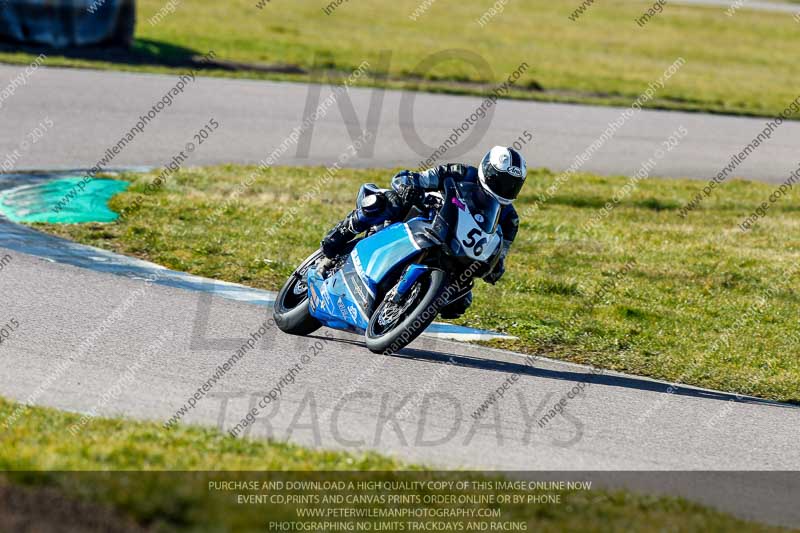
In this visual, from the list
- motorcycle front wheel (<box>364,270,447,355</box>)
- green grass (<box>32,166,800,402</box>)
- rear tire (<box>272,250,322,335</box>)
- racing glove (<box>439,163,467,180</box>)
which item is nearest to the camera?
motorcycle front wheel (<box>364,270,447,355</box>)

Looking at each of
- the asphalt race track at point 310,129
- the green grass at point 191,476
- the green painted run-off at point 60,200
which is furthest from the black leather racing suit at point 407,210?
the asphalt race track at point 310,129

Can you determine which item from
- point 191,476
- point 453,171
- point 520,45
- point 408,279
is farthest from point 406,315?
point 520,45

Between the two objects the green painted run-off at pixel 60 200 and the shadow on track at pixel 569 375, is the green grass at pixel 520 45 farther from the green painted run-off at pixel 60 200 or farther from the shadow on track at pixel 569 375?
the shadow on track at pixel 569 375

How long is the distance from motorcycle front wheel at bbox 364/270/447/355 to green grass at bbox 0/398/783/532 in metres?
1.92

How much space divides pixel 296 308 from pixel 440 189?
→ 160 centimetres

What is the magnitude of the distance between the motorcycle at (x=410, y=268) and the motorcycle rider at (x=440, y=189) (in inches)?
2.6

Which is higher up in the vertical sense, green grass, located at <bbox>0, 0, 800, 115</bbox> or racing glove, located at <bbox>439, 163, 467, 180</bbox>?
racing glove, located at <bbox>439, 163, 467, 180</bbox>

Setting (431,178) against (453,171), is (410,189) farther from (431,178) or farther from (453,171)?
(453,171)

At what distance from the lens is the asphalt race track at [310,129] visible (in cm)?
1681

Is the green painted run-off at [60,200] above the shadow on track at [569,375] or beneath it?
beneath

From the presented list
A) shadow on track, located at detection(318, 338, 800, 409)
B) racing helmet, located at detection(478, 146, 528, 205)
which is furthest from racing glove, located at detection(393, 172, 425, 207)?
shadow on track, located at detection(318, 338, 800, 409)

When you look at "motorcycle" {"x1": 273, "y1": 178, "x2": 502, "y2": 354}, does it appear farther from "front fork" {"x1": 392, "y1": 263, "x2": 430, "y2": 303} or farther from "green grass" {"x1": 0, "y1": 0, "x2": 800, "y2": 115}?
"green grass" {"x1": 0, "y1": 0, "x2": 800, "y2": 115}

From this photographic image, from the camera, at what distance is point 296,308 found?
30.3ft

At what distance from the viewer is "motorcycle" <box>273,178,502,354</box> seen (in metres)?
8.37
